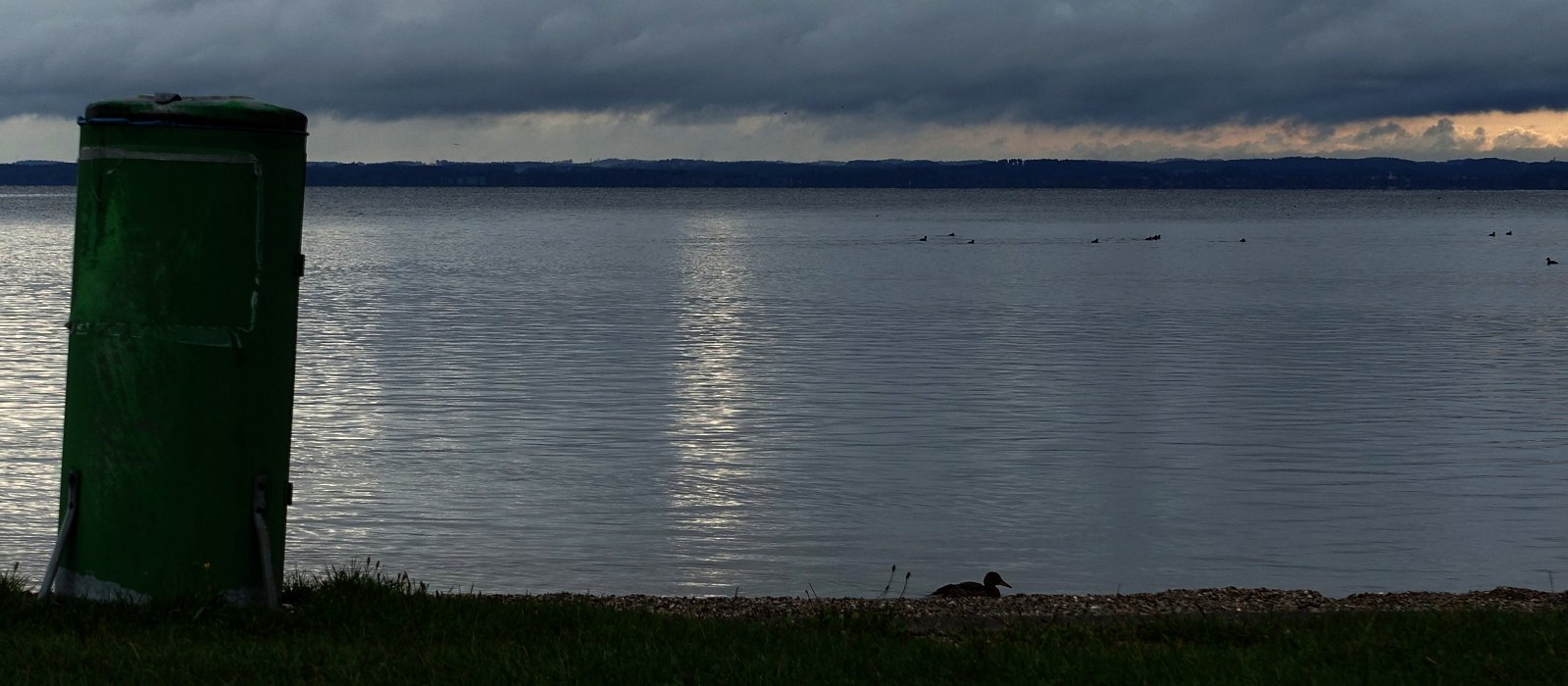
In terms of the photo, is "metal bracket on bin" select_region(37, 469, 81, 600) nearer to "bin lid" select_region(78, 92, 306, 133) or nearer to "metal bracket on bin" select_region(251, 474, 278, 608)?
"metal bracket on bin" select_region(251, 474, 278, 608)

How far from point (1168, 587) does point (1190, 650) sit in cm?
587

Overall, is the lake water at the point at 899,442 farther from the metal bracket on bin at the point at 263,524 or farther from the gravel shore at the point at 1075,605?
the metal bracket on bin at the point at 263,524

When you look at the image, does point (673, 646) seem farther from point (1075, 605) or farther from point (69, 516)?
point (1075, 605)

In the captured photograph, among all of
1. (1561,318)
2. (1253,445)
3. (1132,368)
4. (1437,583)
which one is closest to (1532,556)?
(1437,583)

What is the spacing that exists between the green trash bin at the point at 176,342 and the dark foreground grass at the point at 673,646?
0.29 metres

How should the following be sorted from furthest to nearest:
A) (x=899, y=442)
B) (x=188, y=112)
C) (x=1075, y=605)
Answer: (x=899, y=442), (x=1075, y=605), (x=188, y=112)

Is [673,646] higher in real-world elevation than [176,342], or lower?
lower

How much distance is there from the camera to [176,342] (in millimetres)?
7391

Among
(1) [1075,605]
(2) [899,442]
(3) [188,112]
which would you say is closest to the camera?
(3) [188,112]

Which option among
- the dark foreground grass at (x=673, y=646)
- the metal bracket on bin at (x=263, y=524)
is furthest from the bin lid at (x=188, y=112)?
the dark foreground grass at (x=673, y=646)

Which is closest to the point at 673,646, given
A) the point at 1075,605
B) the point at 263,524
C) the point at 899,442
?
the point at 263,524

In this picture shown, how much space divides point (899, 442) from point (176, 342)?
13.1 metres

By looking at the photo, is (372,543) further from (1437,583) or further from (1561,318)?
(1561,318)

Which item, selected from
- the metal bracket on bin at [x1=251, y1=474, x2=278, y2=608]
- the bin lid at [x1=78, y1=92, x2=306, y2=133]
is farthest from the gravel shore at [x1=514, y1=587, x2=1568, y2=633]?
the bin lid at [x1=78, y1=92, x2=306, y2=133]
